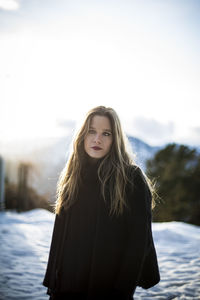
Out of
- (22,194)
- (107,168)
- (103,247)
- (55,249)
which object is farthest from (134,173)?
(22,194)

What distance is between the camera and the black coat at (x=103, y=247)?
1533 mm

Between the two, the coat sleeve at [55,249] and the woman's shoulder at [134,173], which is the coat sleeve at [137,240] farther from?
the coat sleeve at [55,249]

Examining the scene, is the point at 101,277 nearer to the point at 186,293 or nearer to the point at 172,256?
the point at 186,293

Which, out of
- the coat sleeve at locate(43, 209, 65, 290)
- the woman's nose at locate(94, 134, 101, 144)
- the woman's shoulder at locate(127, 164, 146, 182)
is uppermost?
the woman's nose at locate(94, 134, 101, 144)

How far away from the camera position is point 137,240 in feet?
5.04

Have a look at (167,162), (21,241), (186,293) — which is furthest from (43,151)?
(186,293)

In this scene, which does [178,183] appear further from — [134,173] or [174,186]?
[134,173]

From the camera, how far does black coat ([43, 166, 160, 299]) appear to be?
5.03ft

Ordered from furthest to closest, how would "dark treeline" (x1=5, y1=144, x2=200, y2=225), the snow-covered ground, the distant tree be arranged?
1. the distant tree
2. "dark treeline" (x1=5, y1=144, x2=200, y2=225)
3. the snow-covered ground

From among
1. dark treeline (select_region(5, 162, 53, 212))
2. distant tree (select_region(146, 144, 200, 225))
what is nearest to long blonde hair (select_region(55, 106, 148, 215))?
dark treeline (select_region(5, 162, 53, 212))

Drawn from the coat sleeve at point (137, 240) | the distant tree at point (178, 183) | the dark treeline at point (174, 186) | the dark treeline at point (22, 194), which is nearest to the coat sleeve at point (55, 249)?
the coat sleeve at point (137, 240)

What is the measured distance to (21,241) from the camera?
227 inches

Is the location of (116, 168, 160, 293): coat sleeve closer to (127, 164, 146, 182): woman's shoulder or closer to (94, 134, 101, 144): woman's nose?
(127, 164, 146, 182): woman's shoulder

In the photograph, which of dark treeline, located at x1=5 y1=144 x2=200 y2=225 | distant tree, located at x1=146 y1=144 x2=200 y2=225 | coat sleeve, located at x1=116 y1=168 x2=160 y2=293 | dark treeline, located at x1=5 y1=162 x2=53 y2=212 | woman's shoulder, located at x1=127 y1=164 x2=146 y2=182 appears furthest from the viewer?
distant tree, located at x1=146 y1=144 x2=200 y2=225
